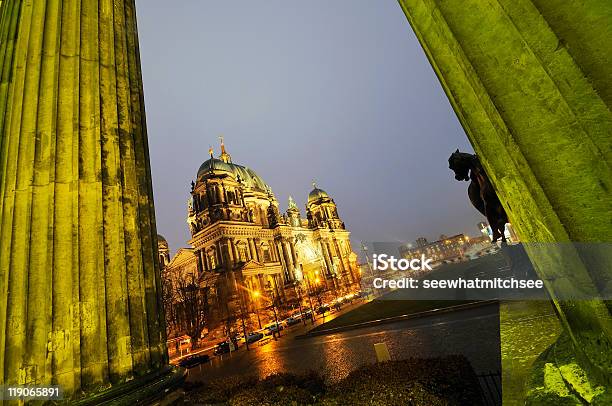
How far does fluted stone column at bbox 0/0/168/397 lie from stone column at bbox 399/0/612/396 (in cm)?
334

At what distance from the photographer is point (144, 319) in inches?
118

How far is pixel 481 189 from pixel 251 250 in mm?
48048

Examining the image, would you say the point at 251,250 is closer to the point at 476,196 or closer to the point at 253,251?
the point at 253,251

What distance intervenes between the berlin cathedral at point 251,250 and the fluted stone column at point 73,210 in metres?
37.5

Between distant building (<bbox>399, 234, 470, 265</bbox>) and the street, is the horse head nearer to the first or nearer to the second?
the street

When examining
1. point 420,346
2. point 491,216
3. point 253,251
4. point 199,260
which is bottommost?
point 420,346

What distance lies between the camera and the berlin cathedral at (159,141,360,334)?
45.1 m

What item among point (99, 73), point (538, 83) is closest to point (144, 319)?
point (99, 73)

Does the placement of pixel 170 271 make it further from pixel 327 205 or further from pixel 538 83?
pixel 538 83

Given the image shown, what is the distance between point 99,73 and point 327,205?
8037 cm

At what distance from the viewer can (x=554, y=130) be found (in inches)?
50.9

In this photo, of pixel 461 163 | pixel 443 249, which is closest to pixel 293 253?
pixel 461 163

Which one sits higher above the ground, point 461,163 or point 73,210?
point 461,163

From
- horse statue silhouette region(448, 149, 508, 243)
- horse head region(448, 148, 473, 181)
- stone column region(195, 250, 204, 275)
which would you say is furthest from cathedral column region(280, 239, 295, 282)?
horse head region(448, 148, 473, 181)
